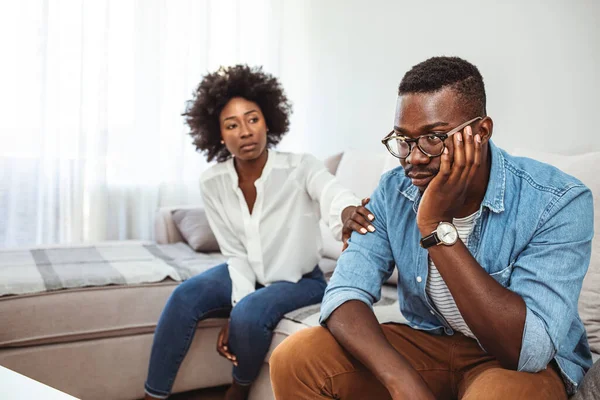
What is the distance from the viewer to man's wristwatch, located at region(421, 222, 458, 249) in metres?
1.12

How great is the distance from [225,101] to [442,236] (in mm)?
1253

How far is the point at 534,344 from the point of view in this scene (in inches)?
41.4

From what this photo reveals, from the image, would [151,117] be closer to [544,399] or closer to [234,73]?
[234,73]

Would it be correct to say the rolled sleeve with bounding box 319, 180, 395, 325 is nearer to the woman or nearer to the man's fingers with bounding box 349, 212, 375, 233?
the man's fingers with bounding box 349, 212, 375, 233

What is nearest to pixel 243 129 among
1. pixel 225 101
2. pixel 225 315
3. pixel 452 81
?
pixel 225 101

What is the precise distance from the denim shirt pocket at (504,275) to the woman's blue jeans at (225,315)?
793mm

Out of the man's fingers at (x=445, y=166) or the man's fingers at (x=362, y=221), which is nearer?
the man's fingers at (x=445, y=166)

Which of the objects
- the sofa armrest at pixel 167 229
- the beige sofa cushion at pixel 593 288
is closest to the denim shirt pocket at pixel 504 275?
the beige sofa cushion at pixel 593 288

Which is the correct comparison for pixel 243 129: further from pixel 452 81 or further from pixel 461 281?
pixel 461 281

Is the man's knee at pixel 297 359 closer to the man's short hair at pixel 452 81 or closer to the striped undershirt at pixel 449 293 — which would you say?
the striped undershirt at pixel 449 293

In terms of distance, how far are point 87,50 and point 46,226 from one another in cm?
98

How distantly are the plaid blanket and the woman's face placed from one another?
0.57 m

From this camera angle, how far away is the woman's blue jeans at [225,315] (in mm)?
1802

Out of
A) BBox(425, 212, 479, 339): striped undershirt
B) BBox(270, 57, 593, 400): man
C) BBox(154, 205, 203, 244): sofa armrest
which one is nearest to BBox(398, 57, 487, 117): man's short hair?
BBox(270, 57, 593, 400): man
